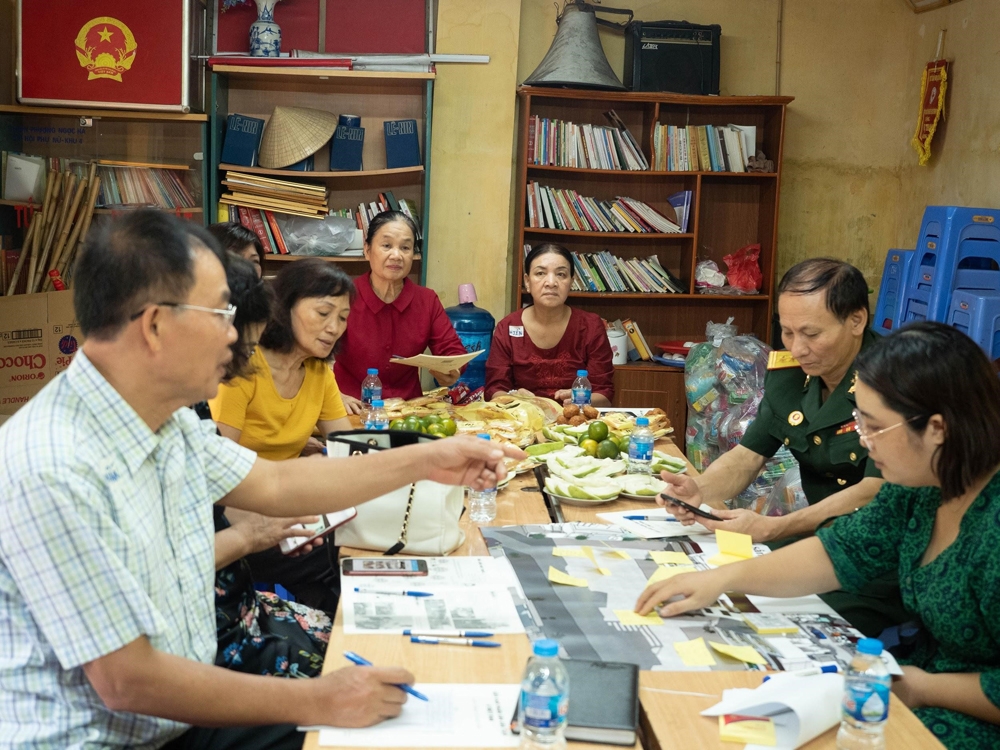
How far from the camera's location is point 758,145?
6.00 metres

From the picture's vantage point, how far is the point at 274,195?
18.0 feet

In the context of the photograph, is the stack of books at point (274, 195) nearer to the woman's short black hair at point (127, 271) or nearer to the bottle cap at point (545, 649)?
the woman's short black hair at point (127, 271)

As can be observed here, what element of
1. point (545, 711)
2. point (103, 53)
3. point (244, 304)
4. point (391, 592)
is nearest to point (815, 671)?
point (545, 711)

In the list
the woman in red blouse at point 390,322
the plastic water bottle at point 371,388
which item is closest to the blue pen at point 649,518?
the plastic water bottle at point 371,388

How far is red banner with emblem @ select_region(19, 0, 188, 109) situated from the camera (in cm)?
504

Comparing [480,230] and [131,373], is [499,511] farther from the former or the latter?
[480,230]

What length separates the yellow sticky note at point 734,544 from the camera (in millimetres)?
2148

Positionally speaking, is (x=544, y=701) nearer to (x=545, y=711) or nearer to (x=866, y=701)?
(x=545, y=711)

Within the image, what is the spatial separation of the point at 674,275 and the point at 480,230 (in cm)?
130

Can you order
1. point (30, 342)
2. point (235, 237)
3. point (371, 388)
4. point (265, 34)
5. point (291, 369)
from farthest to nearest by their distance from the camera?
point (265, 34)
point (30, 342)
point (371, 388)
point (235, 237)
point (291, 369)

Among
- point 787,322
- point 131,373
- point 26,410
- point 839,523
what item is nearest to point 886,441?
point 839,523

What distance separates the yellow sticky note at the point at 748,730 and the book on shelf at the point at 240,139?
15.3 ft

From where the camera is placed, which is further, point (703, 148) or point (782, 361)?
point (703, 148)

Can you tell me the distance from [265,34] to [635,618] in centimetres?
449
